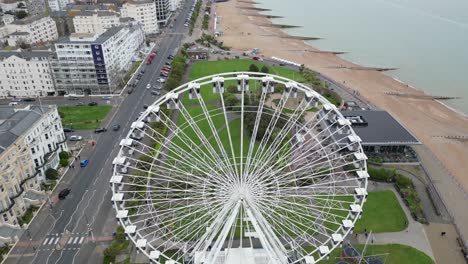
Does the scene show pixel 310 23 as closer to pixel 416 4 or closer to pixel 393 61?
pixel 393 61

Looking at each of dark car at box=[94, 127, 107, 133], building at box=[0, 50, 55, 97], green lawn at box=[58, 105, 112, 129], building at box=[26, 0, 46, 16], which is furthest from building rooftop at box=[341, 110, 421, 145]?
building at box=[26, 0, 46, 16]

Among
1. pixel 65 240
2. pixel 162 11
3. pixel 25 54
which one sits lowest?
pixel 65 240

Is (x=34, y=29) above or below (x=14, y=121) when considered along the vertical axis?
below

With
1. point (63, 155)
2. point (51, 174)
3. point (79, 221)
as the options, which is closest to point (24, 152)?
point (51, 174)

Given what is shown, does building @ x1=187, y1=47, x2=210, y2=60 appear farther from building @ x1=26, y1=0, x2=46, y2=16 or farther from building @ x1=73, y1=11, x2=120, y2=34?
building @ x1=26, y1=0, x2=46, y2=16

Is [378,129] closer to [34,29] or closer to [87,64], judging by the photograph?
[87,64]

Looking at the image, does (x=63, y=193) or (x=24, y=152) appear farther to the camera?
(x=63, y=193)

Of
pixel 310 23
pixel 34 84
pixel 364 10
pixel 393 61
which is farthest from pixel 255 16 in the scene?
pixel 34 84

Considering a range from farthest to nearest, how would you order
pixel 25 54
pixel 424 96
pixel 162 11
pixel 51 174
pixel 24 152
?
1. pixel 162 11
2. pixel 424 96
3. pixel 25 54
4. pixel 51 174
5. pixel 24 152
